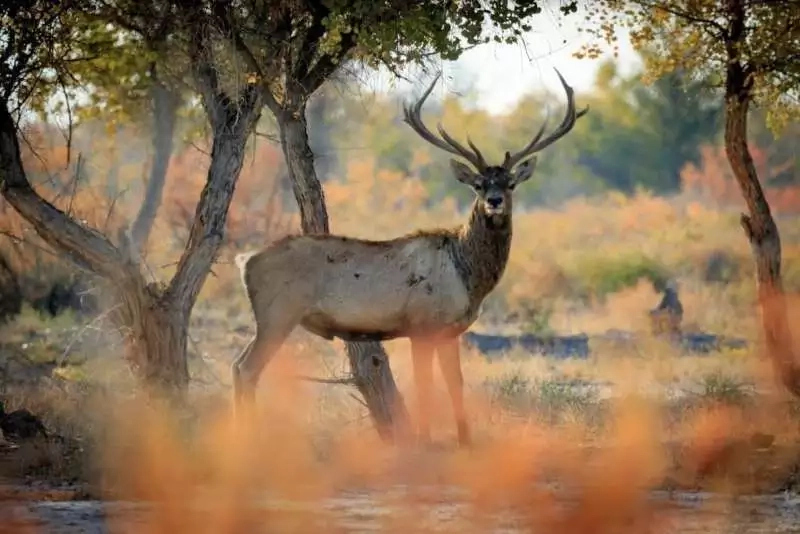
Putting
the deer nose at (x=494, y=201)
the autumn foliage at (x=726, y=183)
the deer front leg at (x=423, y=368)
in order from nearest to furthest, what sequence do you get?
the deer nose at (x=494, y=201)
the deer front leg at (x=423, y=368)
the autumn foliage at (x=726, y=183)

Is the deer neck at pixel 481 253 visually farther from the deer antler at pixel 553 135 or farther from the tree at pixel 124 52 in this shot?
the tree at pixel 124 52

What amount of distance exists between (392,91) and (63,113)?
3.38 meters

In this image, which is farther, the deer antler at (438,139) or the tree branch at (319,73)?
the tree branch at (319,73)

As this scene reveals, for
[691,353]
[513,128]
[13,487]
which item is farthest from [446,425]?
[513,128]

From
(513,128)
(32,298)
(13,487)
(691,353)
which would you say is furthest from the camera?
(513,128)

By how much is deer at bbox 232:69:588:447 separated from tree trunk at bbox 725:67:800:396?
2485 mm

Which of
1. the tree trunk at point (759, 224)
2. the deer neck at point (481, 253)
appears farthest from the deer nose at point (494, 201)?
the tree trunk at point (759, 224)

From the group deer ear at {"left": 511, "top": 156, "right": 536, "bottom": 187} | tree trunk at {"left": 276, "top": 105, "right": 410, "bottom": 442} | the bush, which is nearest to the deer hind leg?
tree trunk at {"left": 276, "top": 105, "right": 410, "bottom": 442}

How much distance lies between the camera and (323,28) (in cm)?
1459

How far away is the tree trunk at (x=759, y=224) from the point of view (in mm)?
15805

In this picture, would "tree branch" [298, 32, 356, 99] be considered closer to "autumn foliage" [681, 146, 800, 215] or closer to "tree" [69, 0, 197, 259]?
"tree" [69, 0, 197, 259]

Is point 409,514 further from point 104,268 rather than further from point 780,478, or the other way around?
point 104,268

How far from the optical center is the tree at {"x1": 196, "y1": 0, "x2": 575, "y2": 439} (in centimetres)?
1381

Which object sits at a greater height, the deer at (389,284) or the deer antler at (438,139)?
the deer antler at (438,139)
